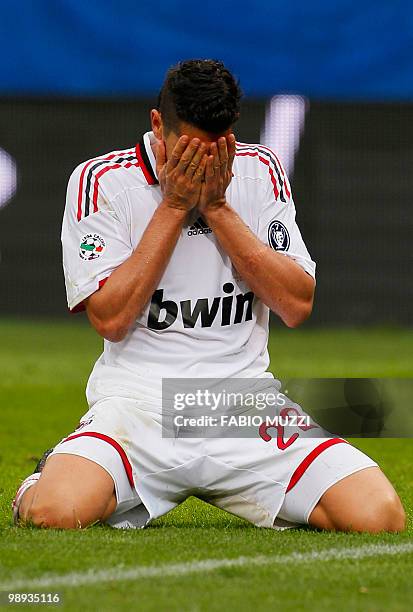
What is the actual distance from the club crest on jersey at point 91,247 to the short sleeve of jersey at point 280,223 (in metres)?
0.59

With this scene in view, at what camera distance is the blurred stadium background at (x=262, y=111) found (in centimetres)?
1203

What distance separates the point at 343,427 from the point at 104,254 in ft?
12.9

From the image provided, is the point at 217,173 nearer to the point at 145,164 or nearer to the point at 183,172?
the point at 183,172

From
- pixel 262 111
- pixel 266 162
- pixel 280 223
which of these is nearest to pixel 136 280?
pixel 280 223

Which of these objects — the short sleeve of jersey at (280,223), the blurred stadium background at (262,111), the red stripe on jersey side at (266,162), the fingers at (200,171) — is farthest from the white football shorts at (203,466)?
the blurred stadium background at (262,111)

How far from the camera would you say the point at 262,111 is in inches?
506

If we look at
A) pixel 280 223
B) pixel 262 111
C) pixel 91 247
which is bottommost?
pixel 91 247

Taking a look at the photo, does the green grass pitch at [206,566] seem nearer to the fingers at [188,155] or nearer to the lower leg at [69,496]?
the lower leg at [69,496]

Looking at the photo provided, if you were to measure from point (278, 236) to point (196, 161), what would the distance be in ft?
1.50

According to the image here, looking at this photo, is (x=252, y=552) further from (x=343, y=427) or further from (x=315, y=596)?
(x=343, y=427)

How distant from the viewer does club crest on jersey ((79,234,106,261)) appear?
14.5 ft

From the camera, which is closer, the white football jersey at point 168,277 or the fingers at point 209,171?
the fingers at point 209,171

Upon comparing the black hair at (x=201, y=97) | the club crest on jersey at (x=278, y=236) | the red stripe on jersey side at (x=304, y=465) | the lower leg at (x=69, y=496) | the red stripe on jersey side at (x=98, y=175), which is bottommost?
the lower leg at (x=69, y=496)

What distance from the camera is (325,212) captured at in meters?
13.0
